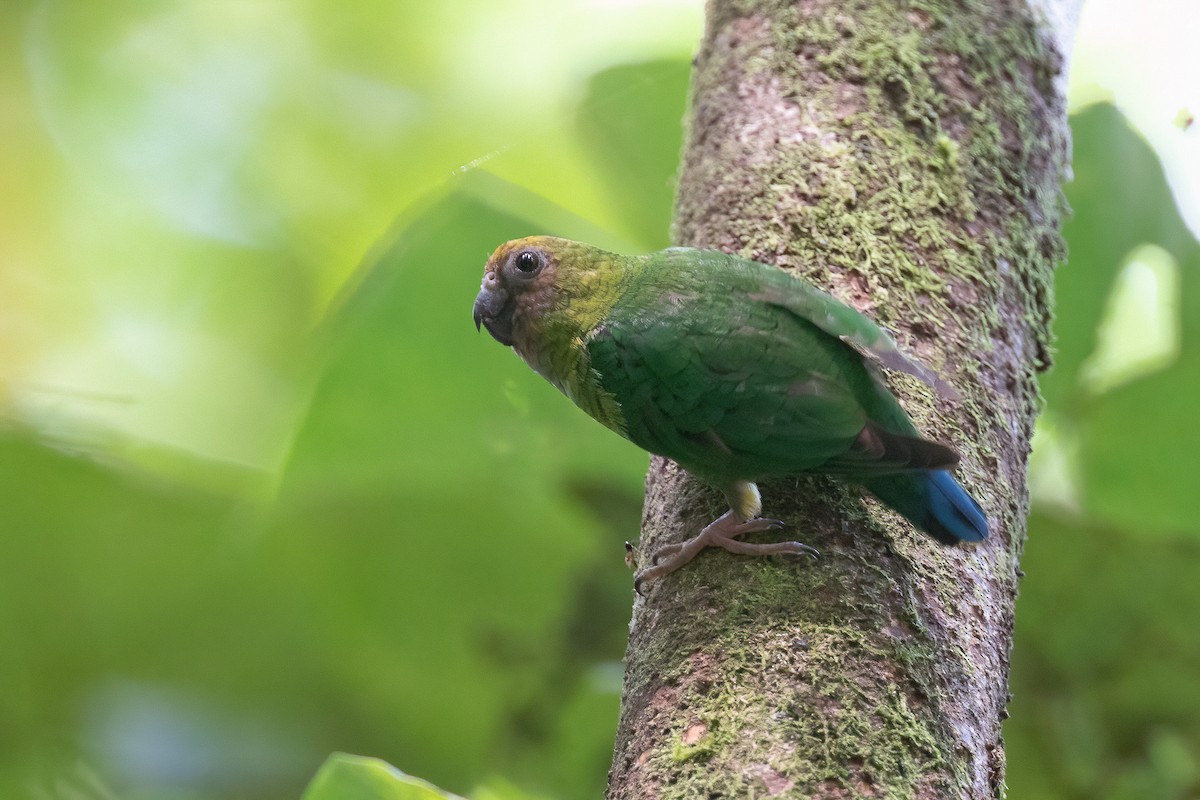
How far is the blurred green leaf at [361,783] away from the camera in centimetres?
171

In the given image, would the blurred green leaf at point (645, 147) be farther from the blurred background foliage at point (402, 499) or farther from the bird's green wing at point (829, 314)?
the bird's green wing at point (829, 314)

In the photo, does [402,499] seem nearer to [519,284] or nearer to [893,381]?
[519,284]

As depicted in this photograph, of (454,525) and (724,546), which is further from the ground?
(724,546)

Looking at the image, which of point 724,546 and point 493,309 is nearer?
point 724,546

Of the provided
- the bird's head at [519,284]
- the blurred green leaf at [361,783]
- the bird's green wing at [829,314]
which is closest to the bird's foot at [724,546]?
the bird's green wing at [829,314]

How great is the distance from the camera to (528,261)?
1.72 metres

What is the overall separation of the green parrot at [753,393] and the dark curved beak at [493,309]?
214 mm

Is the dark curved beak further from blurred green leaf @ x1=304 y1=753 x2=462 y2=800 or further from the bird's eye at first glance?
blurred green leaf @ x1=304 y1=753 x2=462 y2=800

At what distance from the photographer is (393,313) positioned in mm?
2260

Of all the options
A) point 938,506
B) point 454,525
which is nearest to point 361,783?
point 454,525

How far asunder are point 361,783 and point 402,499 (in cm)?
84

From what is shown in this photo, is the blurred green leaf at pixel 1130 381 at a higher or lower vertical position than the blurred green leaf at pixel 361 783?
higher

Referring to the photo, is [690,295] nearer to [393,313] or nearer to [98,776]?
[393,313]

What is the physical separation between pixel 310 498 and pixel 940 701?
5.55 ft
